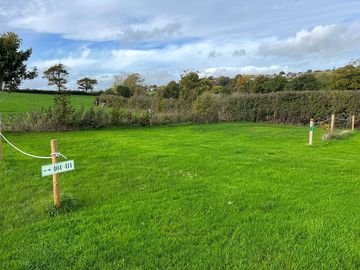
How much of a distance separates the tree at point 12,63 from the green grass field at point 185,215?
930 cm

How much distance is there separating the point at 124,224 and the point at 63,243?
94 cm

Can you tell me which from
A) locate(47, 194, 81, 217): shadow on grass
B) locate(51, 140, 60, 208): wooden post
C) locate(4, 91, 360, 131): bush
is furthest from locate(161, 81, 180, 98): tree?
locate(51, 140, 60, 208): wooden post

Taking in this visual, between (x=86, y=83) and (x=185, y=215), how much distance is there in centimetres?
6605

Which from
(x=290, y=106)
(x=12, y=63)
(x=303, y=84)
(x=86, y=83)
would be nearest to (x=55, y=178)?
(x=12, y=63)

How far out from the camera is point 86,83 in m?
68.9

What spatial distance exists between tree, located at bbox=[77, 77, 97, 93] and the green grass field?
59.3m

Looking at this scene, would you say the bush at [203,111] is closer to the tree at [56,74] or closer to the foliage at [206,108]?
the foliage at [206,108]

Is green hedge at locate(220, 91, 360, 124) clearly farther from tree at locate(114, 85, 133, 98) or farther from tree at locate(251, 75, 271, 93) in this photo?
tree at locate(114, 85, 133, 98)

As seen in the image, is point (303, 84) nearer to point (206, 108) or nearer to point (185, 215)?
point (206, 108)

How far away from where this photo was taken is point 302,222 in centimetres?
555

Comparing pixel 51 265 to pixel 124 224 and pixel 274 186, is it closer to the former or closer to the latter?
pixel 124 224

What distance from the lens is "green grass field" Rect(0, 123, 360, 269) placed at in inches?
174

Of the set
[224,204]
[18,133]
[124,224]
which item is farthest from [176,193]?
[18,133]

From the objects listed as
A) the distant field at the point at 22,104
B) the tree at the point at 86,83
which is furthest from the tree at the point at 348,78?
the tree at the point at 86,83
